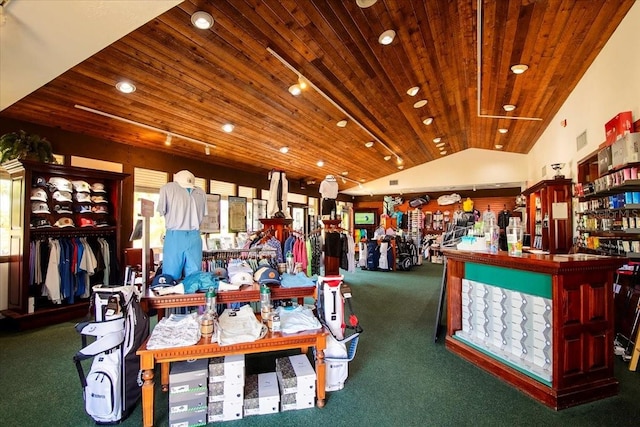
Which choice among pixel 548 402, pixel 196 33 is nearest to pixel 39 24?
pixel 196 33

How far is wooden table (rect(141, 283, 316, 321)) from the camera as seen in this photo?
252 cm

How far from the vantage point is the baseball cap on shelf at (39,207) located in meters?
4.41

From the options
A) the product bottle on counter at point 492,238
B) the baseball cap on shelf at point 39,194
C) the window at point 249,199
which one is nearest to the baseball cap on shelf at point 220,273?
the product bottle on counter at point 492,238

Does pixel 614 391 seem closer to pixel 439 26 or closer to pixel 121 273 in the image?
pixel 439 26

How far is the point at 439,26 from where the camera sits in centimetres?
360

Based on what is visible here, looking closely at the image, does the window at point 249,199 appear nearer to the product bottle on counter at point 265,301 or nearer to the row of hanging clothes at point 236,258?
the row of hanging clothes at point 236,258

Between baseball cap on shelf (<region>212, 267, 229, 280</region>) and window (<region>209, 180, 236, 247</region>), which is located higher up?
window (<region>209, 180, 236, 247</region>)

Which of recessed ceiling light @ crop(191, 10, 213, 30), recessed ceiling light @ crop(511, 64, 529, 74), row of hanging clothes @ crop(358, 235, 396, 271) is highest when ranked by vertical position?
recessed ceiling light @ crop(511, 64, 529, 74)

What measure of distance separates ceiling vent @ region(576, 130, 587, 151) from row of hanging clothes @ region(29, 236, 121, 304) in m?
7.48

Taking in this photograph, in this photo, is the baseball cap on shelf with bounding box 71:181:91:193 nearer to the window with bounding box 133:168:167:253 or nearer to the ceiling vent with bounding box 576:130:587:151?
the window with bounding box 133:168:167:253

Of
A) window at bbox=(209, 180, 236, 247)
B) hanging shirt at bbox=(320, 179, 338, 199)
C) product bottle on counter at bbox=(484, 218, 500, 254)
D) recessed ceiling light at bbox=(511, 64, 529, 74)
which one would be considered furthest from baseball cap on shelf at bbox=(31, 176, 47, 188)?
recessed ceiling light at bbox=(511, 64, 529, 74)

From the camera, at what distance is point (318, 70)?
13.6ft

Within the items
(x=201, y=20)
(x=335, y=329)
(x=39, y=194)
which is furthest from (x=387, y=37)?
(x=39, y=194)

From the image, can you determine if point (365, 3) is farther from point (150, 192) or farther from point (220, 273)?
point (150, 192)
